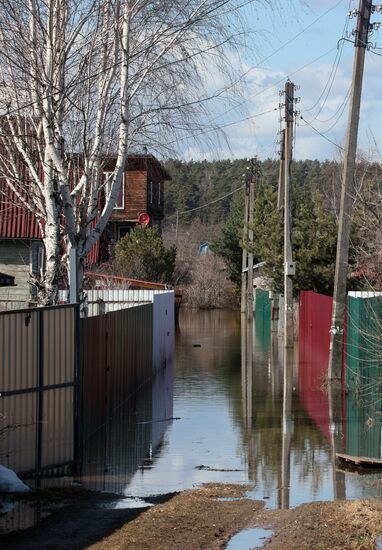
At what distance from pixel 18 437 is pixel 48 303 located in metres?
3.69

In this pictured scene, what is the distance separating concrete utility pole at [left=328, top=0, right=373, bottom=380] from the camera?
22.4 m

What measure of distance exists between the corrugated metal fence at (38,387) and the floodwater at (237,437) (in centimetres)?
49

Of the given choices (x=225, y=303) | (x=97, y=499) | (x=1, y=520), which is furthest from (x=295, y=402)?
(x=225, y=303)

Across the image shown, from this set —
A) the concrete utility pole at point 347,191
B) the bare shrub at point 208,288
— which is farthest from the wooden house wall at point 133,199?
the concrete utility pole at point 347,191

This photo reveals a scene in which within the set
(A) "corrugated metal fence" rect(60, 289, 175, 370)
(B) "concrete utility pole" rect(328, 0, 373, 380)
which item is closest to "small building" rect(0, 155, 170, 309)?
(A) "corrugated metal fence" rect(60, 289, 175, 370)

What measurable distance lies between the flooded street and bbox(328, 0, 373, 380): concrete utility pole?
1027mm

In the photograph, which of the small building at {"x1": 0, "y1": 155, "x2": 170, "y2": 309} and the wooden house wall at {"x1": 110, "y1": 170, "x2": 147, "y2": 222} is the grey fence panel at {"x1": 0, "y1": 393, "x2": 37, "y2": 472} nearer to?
the small building at {"x1": 0, "y1": 155, "x2": 170, "y2": 309}

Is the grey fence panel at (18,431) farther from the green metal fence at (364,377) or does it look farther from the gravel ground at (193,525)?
the green metal fence at (364,377)

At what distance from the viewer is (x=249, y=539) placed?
979 cm

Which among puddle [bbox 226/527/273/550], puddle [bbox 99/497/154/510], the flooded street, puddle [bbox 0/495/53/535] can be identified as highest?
puddle [bbox 226/527/273/550]

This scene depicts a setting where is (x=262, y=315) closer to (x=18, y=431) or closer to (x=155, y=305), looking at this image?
(x=155, y=305)

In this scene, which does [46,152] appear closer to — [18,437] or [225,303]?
[18,437]

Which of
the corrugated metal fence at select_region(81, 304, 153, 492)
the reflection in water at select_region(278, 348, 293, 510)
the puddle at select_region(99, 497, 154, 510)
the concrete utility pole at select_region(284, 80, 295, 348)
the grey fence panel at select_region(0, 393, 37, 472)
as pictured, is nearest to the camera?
the puddle at select_region(99, 497, 154, 510)

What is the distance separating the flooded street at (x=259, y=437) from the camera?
12.6 m
